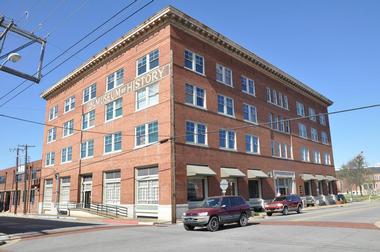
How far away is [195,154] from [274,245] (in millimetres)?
17617

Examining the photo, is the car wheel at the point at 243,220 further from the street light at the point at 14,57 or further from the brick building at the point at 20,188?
the brick building at the point at 20,188

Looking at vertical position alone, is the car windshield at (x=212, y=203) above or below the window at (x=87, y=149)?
below

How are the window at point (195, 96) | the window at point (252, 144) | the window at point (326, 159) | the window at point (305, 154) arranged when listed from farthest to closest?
the window at point (326, 159) < the window at point (305, 154) < the window at point (252, 144) < the window at point (195, 96)

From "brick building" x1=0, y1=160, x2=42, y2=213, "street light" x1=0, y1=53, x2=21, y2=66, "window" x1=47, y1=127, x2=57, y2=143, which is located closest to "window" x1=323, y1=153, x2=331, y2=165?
"window" x1=47, y1=127, x2=57, y2=143

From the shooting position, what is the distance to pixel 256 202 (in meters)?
37.0

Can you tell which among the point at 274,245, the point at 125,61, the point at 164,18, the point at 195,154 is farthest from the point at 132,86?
the point at 274,245

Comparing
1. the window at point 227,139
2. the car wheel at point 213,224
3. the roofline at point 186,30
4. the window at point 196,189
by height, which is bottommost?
the car wheel at point 213,224

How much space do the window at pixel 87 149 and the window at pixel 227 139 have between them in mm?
13979

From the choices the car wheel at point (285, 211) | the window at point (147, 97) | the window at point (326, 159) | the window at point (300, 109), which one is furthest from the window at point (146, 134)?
the window at point (326, 159)

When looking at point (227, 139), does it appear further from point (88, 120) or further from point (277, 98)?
point (88, 120)

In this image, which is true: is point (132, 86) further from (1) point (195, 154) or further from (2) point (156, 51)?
(1) point (195, 154)

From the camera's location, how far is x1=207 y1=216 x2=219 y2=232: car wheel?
1881cm

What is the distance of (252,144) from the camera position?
126 feet

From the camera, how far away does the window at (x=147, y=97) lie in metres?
31.3
